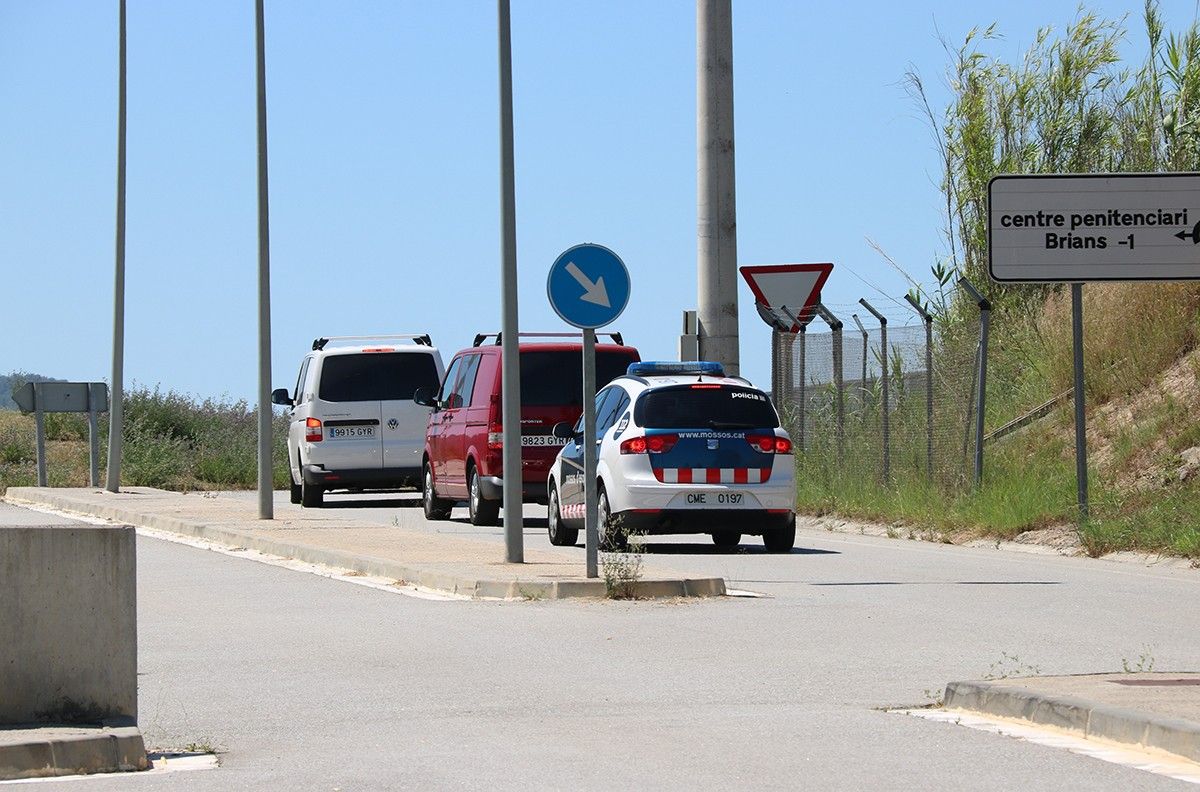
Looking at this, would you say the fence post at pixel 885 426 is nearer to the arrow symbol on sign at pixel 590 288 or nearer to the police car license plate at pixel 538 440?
the police car license plate at pixel 538 440

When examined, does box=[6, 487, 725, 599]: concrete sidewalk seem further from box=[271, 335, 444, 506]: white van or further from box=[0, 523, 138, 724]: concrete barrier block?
box=[0, 523, 138, 724]: concrete barrier block

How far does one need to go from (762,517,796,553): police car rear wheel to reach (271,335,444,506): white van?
11017 mm

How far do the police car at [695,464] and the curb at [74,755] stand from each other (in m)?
11.0

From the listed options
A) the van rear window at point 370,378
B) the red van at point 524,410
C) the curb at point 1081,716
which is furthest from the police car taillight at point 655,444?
the van rear window at point 370,378

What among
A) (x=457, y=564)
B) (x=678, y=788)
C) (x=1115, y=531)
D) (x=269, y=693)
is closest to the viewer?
(x=678, y=788)

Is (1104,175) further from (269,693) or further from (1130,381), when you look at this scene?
(269,693)

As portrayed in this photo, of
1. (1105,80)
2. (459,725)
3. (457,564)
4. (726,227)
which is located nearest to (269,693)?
(459,725)

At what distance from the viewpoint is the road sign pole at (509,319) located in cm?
1645

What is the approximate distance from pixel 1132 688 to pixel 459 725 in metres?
2.93

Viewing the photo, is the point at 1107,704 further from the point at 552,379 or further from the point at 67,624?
the point at 552,379

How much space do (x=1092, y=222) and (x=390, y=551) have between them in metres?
7.99

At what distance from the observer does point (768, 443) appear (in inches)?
746

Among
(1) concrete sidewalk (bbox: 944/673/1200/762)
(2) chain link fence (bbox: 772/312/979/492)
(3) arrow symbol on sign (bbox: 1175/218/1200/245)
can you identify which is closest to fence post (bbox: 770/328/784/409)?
(2) chain link fence (bbox: 772/312/979/492)

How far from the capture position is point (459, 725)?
8656 mm
